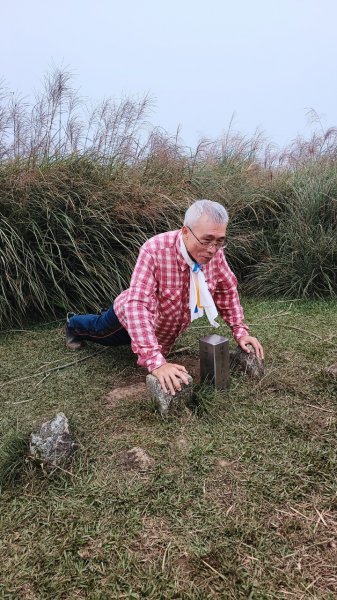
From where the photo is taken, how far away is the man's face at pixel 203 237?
199 cm

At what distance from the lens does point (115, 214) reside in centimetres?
390

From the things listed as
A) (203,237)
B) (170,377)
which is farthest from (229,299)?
(170,377)

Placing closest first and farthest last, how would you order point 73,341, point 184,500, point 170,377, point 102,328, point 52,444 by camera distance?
point 184,500 < point 52,444 < point 170,377 < point 102,328 < point 73,341

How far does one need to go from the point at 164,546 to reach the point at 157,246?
123 cm

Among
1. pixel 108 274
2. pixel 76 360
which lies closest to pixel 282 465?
pixel 76 360

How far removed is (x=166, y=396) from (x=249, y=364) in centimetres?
53

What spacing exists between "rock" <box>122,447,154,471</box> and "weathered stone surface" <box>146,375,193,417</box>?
0.83 ft

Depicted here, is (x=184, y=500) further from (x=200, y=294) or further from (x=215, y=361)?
(x=200, y=294)

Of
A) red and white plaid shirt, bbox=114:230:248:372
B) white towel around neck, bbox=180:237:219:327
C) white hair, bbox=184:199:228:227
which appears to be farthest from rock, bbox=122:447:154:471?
white hair, bbox=184:199:228:227

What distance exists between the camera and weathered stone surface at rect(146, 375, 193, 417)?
193cm

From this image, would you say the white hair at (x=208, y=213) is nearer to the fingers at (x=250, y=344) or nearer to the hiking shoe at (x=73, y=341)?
the fingers at (x=250, y=344)

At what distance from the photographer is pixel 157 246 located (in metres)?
2.15

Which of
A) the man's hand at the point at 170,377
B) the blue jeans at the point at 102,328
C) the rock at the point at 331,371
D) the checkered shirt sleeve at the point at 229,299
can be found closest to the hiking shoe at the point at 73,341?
the blue jeans at the point at 102,328

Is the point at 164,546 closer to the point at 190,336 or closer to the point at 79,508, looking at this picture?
the point at 79,508
